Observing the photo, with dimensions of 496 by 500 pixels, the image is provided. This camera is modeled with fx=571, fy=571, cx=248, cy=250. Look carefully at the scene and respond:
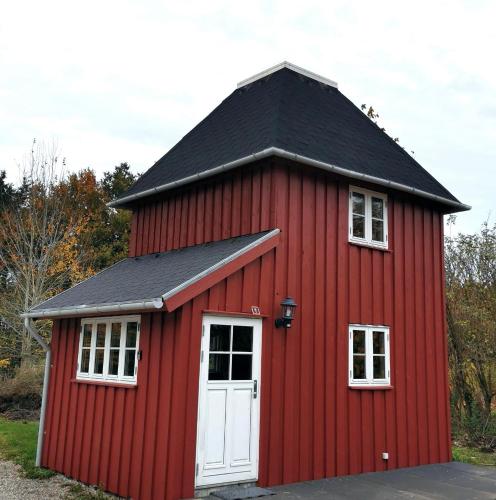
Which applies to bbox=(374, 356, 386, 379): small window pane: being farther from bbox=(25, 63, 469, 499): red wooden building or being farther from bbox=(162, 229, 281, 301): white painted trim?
bbox=(162, 229, 281, 301): white painted trim

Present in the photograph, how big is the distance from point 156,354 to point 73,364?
2410 mm

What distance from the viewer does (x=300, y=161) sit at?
27.0ft

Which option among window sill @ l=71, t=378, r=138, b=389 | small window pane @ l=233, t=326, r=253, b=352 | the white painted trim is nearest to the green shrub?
window sill @ l=71, t=378, r=138, b=389

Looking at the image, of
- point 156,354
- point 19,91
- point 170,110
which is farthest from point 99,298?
point 170,110

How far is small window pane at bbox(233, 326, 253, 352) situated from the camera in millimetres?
7406

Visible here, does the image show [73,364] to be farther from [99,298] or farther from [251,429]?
[251,429]

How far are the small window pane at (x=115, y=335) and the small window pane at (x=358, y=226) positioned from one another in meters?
3.97

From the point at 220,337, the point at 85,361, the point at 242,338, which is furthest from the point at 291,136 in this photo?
A: the point at 85,361

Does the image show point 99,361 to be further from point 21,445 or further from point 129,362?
point 21,445

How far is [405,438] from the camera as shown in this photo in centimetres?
908

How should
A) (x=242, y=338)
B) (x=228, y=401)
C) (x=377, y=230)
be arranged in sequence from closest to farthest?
(x=228, y=401) < (x=242, y=338) < (x=377, y=230)

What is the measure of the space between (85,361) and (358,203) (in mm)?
4964

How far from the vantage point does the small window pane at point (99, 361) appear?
324 inches

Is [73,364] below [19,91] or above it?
below
